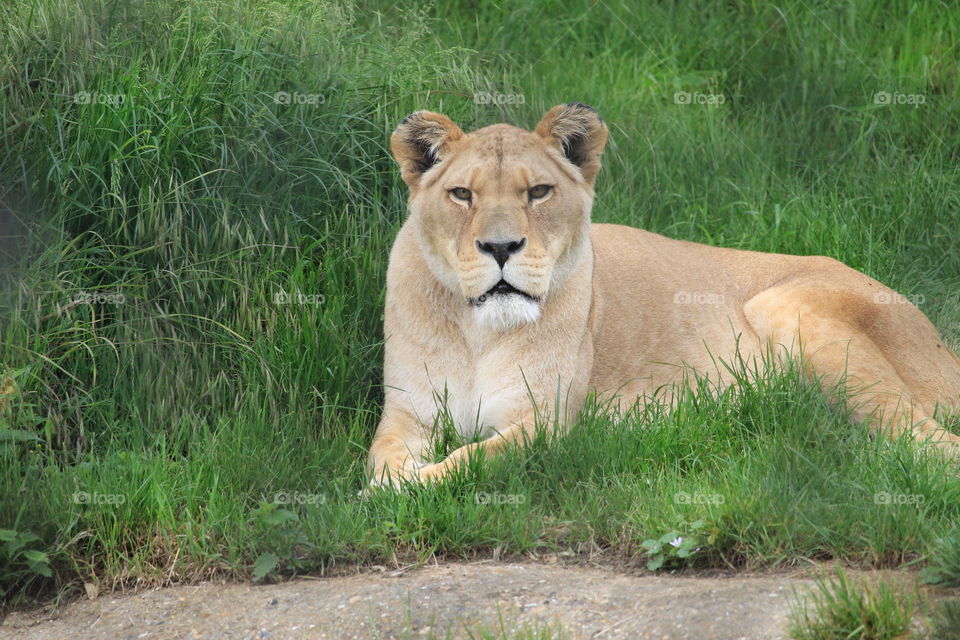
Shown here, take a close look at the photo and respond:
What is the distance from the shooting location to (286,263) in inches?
219

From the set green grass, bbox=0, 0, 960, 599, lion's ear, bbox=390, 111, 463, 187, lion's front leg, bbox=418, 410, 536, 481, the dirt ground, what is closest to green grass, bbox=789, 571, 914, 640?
the dirt ground

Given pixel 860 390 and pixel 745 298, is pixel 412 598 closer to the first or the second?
pixel 860 390

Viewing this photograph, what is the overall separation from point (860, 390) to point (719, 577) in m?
1.50

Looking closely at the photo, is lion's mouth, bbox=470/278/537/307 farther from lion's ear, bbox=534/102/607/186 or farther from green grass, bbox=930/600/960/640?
green grass, bbox=930/600/960/640

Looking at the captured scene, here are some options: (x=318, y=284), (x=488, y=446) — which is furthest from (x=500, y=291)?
(x=318, y=284)

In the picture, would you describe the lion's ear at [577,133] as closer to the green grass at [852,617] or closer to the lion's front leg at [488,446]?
the lion's front leg at [488,446]

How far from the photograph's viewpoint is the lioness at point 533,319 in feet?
15.0

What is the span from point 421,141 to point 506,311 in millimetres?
832

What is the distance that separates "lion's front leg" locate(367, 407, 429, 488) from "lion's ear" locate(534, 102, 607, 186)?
1222 mm

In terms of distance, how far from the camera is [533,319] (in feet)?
15.2

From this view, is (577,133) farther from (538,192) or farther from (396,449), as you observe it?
(396,449)

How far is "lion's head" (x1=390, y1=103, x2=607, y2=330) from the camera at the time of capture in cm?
451

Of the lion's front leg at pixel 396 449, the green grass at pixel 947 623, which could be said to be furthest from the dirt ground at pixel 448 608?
the lion's front leg at pixel 396 449

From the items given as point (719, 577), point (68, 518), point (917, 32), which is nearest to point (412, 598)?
point (719, 577)
